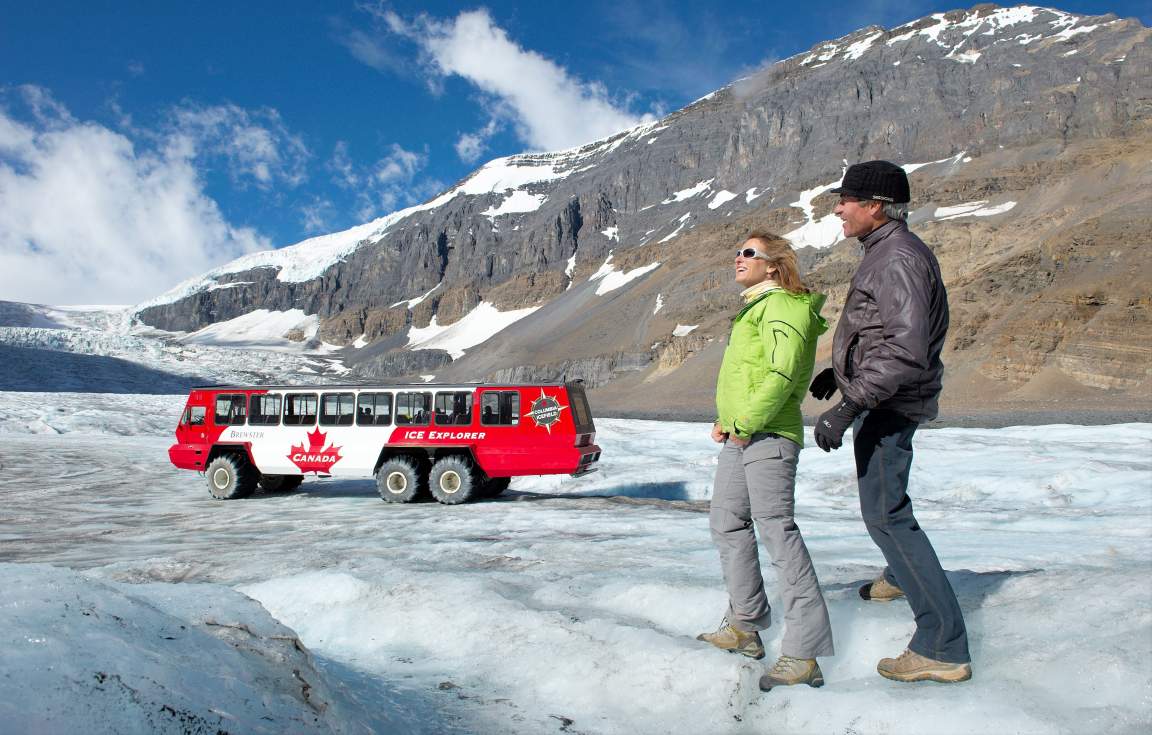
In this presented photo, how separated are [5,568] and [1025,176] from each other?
338 ft

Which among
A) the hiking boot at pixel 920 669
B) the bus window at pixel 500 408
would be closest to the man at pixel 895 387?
the hiking boot at pixel 920 669

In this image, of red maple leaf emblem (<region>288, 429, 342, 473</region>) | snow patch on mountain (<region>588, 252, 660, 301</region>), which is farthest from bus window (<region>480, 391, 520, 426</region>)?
snow patch on mountain (<region>588, 252, 660, 301</region>)

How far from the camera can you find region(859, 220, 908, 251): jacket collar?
3576 mm

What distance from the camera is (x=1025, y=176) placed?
86.2m

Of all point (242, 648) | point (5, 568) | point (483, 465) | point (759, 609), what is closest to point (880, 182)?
point (759, 609)

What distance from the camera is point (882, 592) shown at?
13.3 feet

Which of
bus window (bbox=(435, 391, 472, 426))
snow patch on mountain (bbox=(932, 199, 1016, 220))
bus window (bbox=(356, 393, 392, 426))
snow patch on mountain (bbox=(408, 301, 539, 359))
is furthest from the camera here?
snow patch on mountain (bbox=(408, 301, 539, 359))

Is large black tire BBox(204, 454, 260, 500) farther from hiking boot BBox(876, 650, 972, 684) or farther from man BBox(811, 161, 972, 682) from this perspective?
hiking boot BBox(876, 650, 972, 684)

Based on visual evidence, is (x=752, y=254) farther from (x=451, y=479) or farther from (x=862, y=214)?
(x=451, y=479)

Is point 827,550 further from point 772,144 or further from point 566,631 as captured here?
point 772,144

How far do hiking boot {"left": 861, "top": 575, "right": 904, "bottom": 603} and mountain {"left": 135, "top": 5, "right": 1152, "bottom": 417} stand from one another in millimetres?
48659

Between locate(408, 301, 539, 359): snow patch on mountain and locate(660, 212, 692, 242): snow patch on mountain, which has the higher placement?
locate(660, 212, 692, 242): snow patch on mountain

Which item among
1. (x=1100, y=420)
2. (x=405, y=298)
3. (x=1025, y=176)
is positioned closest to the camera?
(x=1100, y=420)

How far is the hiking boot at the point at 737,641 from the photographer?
12.0 ft
